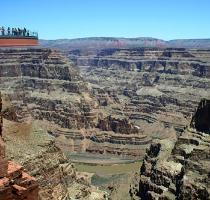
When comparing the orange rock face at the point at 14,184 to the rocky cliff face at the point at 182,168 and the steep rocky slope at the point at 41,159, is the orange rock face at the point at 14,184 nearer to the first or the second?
the steep rocky slope at the point at 41,159

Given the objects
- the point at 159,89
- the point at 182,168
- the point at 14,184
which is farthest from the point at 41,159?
the point at 159,89

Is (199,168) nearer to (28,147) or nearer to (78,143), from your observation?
(28,147)

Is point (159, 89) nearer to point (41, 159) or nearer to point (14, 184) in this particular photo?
point (41, 159)

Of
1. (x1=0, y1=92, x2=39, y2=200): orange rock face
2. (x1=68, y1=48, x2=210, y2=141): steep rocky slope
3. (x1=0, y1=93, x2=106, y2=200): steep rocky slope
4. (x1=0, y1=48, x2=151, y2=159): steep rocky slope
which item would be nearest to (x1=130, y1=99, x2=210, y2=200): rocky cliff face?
(x1=0, y1=93, x2=106, y2=200): steep rocky slope

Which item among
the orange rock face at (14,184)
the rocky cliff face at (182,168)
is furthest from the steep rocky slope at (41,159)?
the orange rock face at (14,184)

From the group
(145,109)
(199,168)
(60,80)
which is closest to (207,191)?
(199,168)
